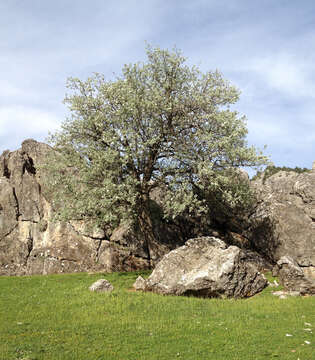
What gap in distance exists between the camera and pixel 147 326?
16875mm

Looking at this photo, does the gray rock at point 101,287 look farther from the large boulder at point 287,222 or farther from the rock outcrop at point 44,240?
the large boulder at point 287,222

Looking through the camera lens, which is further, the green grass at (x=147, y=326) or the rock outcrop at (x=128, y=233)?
the rock outcrop at (x=128, y=233)

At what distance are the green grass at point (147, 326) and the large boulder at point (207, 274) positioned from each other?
1.03 metres

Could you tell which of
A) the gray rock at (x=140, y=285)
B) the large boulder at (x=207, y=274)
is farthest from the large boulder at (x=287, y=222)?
the gray rock at (x=140, y=285)

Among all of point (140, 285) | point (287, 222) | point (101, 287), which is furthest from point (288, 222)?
point (101, 287)

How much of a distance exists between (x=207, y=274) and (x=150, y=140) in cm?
1170

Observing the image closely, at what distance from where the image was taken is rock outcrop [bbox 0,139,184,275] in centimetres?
3584

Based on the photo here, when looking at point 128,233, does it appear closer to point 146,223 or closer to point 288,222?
point 146,223

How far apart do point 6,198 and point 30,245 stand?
239 inches

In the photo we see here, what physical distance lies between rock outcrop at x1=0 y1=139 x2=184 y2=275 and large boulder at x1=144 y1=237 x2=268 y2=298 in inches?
432

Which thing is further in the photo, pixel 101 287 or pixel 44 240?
pixel 44 240

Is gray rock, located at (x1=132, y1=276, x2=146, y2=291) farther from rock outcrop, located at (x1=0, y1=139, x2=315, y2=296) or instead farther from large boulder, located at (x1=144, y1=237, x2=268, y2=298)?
rock outcrop, located at (x1=0, y1=139, x2=315, y2=296)

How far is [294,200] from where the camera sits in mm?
38031

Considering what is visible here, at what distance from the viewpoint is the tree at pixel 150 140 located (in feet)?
98.1
